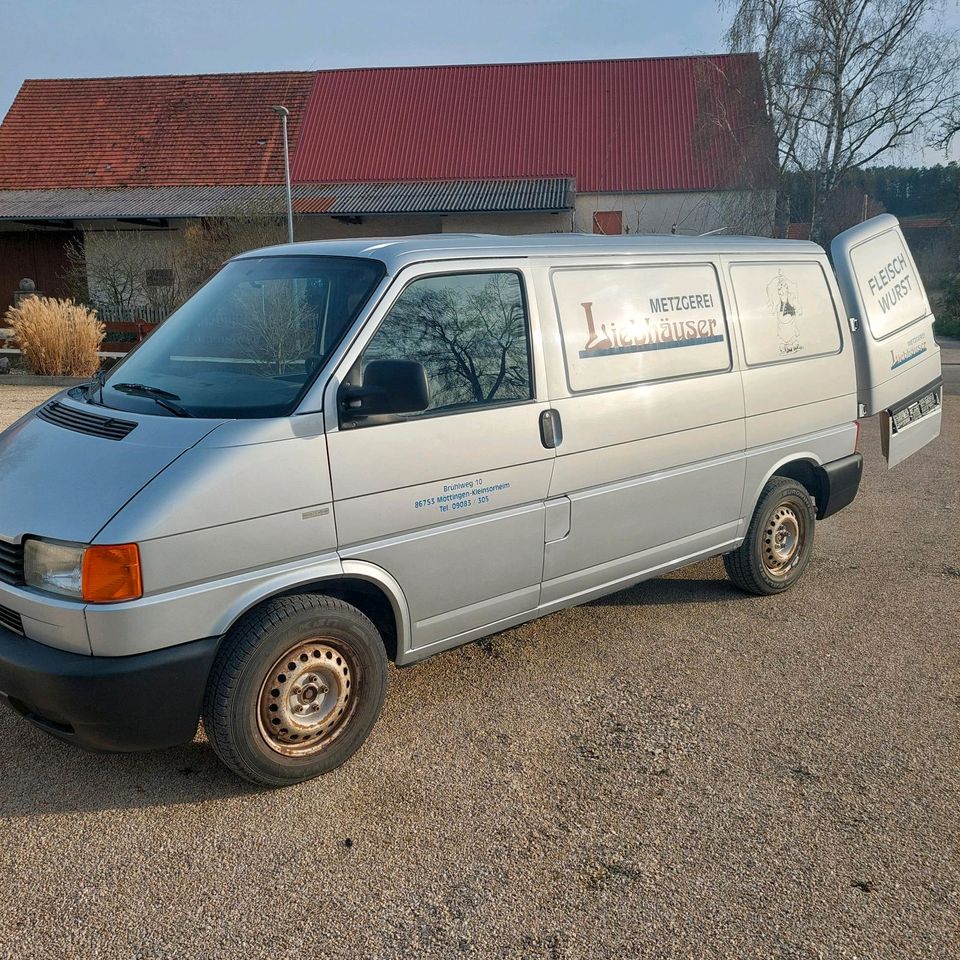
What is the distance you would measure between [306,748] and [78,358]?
49.5ft

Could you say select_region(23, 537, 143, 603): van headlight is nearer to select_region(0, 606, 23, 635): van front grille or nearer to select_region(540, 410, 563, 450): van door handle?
select_region(0, 606, 23, 635): van front grille

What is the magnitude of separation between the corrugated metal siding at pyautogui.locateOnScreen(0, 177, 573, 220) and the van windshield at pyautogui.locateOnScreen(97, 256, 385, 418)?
22079 millimetres

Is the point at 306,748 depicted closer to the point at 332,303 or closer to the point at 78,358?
the point at 332,303

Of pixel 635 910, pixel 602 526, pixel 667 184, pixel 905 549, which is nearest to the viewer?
pixel 635 910

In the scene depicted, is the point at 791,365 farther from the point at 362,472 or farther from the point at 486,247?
the point at 362,472

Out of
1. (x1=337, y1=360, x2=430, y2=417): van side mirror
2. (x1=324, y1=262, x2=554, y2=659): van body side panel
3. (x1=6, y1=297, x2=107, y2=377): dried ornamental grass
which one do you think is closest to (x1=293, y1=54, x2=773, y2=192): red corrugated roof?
(x1=6, y1=297, x2=107, y2=377): dried ornamental grass

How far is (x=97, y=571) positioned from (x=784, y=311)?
4160mm

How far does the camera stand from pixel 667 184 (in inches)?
1137

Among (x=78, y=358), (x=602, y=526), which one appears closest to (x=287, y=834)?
(x=602, y=526)

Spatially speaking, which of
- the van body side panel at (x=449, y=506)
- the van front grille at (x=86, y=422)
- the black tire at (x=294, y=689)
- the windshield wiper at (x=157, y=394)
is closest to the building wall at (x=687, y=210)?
the van body side panel at (x=449, y=506)

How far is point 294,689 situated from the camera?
12.3 feet

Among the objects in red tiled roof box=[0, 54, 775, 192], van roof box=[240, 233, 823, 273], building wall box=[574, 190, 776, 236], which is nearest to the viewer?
van roof box=[240, 233, 823, 273]

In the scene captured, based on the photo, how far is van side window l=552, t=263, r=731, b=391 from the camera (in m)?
4.53

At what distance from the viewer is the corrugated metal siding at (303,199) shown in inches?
1029
